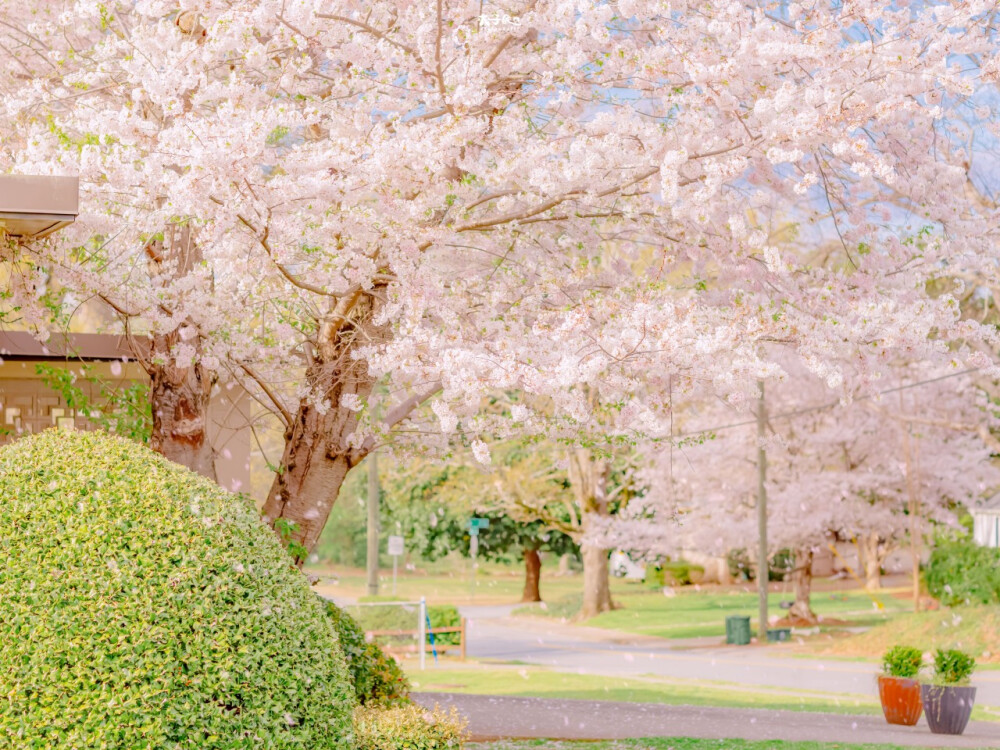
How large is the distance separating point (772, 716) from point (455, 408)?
7966mm

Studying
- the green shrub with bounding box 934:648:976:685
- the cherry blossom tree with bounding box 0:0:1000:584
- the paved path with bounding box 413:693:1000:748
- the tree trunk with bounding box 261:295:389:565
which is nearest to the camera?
the cherry blossom tree with bounding box 0:0:1000:584

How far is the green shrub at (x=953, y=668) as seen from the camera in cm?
1388

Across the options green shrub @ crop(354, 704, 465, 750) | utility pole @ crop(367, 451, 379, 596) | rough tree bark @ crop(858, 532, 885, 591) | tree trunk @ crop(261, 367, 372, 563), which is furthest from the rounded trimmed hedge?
rough tree bark @ crop(858, 532, 885, 591)

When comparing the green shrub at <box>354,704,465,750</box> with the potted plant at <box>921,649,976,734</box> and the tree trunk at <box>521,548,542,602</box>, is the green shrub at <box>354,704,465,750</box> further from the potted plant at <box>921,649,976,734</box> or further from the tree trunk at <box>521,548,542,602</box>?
the tree trunk at <box>521,548,542,602</box>

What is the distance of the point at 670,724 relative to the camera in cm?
1345

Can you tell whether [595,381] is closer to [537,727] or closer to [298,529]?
[298,529]

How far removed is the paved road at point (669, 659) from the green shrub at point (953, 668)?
4.16 m

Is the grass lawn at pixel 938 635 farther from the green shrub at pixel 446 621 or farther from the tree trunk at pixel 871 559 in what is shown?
the tree trunk at pixel 871 559

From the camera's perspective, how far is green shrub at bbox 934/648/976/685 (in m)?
13.9

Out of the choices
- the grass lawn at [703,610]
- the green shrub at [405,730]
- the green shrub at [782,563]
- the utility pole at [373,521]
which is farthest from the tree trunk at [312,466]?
the green shrub at [782,563]

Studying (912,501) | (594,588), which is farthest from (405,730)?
(594,588)

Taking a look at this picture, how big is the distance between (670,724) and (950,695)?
3.24m

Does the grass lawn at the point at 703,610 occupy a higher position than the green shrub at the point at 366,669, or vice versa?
the green shrub at the point at 366,669

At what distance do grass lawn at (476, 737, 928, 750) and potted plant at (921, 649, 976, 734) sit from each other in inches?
79.3
